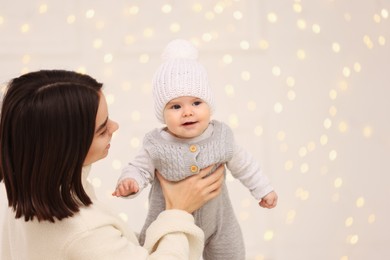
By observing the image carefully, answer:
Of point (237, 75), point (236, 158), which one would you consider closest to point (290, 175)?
point (237, 75)

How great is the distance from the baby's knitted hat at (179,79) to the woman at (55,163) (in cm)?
25

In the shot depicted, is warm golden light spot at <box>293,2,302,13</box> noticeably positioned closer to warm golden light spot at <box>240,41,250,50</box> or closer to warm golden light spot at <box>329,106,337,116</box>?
warm golden light spot at <box>240,41,250,50</box>

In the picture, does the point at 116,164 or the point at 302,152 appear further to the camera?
the point at 302,152

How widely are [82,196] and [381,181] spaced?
1783 mm

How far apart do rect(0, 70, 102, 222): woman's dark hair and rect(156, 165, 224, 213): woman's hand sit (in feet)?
1.15

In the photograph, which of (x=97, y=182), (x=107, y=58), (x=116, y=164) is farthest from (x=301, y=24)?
(x=97, y=182)

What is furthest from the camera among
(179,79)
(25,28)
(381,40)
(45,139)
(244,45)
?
(381,40)

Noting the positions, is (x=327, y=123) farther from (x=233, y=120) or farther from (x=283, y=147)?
(x=233, y=120)

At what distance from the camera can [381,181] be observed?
8.79 ft

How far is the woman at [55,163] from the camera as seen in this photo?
3.84 feet

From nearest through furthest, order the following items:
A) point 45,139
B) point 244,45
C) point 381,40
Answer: point 45,139 → point 244,45 → point 381,40

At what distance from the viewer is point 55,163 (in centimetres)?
118

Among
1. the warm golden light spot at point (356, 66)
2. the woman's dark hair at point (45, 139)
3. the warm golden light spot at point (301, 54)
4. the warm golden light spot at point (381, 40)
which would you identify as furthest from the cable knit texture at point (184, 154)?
the warm golden light spot at point (381, 40)

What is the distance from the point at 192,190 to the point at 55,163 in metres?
0.43
